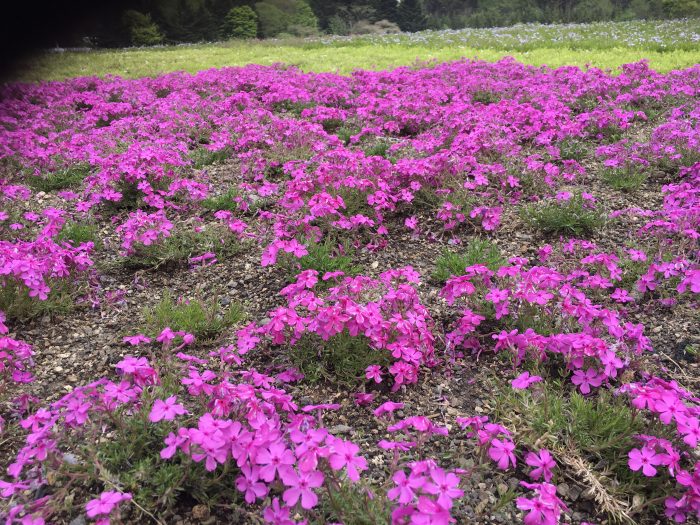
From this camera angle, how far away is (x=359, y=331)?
3.30 meters

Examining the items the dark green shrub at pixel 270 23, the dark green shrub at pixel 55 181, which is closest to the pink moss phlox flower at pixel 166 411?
the dark green shrub at pixel 55 181

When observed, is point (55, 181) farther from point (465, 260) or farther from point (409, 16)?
point (409, 16)

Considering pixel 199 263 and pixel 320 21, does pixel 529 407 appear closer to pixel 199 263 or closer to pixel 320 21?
pixel 199 263

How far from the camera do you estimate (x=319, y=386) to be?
3271 millimetres

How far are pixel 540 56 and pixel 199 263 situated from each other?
15805mm

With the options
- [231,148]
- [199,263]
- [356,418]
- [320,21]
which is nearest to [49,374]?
[199,263]

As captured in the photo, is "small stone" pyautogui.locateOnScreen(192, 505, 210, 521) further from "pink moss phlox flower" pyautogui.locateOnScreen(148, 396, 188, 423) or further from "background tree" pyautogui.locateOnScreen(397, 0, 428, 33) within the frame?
"background tree" pyautogui.locateOnScreen(397, 0, 428, 33)

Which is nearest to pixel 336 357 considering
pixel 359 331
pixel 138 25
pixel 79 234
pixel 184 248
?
pixel 359 331

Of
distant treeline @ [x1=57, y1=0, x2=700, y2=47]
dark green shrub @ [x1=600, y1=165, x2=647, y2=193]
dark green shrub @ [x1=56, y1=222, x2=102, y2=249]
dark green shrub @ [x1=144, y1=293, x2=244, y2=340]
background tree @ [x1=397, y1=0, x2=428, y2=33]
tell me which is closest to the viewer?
dark green shrub @ [x1=144, y1=293, x2=244, y2=340]

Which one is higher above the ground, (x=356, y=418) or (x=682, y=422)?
(x=682, y=422)

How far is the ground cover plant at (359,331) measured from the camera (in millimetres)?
2264

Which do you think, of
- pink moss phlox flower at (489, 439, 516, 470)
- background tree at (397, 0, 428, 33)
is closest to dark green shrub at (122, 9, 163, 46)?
pink moss phlox flower at (489, 439, 516, 470)

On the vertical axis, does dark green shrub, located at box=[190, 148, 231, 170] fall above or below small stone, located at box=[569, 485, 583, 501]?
above

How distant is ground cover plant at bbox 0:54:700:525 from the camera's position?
2.26 meters
